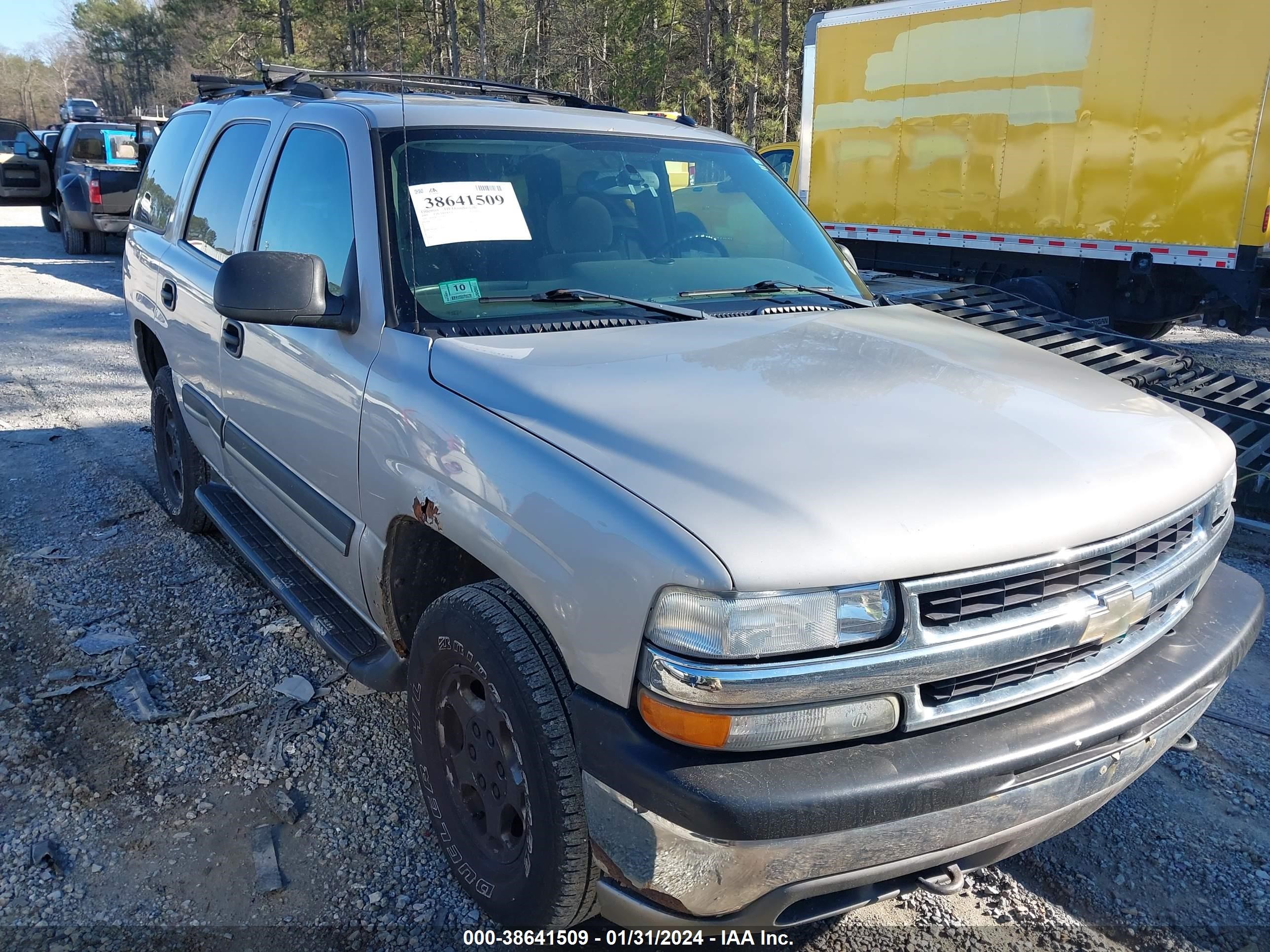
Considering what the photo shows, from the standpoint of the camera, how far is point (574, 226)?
303 cm

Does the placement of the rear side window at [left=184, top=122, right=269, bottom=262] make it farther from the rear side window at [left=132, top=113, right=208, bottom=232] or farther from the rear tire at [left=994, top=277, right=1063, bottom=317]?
the rear tire at [left=994, top=277, right=1063, bottom=317]

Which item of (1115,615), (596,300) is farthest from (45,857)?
(1115,615)

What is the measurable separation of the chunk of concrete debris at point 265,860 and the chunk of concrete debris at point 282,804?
60mm

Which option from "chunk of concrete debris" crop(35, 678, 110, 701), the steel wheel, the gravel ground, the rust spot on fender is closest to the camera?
the steel wheel

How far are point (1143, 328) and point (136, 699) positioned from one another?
10016 mm

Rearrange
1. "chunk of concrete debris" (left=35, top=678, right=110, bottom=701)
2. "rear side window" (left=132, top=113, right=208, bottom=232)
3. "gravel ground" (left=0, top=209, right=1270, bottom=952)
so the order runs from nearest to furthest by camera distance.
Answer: "gravel ground" (left=0, top=209, right=1270, bottom=952), "chunk of concrete debris" (left=35, top=678, right=110, bottom=701), "rear side window" (left=132, top=113, right=208, bottom=232)

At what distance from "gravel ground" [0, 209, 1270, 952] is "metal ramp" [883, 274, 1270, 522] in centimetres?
86

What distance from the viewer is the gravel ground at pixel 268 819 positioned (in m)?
2.46

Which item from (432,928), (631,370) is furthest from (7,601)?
(631,370)

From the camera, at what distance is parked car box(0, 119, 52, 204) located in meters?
16.7

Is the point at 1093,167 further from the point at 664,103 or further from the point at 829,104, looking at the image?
the point at 664,103

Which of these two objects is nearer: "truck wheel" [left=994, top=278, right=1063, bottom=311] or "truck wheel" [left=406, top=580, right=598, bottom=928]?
"truck wheel" [left=406, top=580, right=598, bottom=928]

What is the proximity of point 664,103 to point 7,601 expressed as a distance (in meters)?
32.7

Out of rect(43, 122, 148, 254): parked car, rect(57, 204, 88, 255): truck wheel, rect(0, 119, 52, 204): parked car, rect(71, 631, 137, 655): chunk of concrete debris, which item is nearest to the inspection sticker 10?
rect(71, 631, 137, 655): chunk of concrete debris
